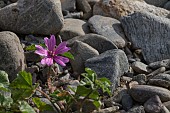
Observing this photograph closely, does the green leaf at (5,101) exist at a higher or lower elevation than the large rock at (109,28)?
higher

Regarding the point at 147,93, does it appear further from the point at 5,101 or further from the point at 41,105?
the point at 5,101

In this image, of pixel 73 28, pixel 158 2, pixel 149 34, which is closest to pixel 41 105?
pixel 73 28

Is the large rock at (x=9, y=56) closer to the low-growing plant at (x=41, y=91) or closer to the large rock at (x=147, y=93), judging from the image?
the low-growing plant at (x=41, y=91)

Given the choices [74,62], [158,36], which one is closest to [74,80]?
[74,62]

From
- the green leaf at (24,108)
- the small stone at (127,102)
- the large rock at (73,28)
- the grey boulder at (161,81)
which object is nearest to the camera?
the green leaf at (24,108)

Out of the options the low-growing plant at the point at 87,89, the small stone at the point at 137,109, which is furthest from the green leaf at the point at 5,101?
the small stone at the point at 137,109

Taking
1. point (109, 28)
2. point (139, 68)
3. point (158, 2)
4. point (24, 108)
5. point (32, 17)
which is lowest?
point (158, 2)
